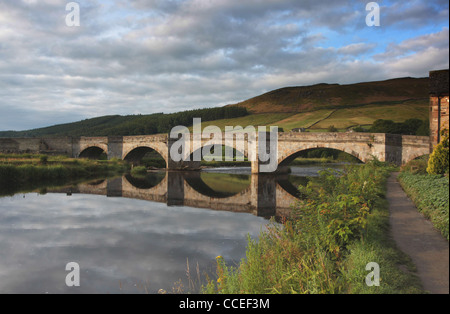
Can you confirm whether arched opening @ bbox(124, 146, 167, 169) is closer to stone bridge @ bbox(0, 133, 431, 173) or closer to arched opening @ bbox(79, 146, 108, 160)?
stone bridge @ bbox(0, 133, 431, 173)

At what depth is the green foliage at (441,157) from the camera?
7070 mm

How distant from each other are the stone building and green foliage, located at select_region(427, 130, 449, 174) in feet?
2.11

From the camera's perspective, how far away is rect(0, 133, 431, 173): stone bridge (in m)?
28.2

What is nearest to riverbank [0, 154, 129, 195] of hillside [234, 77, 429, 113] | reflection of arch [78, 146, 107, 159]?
reflection of arch [78, 146, 107, 159]

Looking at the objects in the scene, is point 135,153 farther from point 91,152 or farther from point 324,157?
point 324,157

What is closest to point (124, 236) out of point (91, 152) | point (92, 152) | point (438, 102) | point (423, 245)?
point (423, 245)

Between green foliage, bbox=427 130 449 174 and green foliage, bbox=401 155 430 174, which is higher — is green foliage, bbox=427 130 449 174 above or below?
above

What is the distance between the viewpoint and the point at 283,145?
109 feet

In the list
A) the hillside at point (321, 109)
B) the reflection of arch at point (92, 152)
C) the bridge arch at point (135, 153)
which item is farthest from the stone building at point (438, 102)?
the hillside at point (321, 109)

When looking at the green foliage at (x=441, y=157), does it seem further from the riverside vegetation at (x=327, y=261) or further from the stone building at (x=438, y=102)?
the riverside vegetation at (x=327, y=261)

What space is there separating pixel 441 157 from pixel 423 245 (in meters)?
2.18

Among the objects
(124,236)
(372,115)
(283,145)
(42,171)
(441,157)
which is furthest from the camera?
(372,115)

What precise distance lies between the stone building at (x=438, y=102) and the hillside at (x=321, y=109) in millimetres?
54760

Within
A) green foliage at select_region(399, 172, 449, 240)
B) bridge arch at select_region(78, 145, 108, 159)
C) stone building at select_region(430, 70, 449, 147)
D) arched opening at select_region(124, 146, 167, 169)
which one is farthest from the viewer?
bridge arch at select_region(78, 145, 108, 159)
